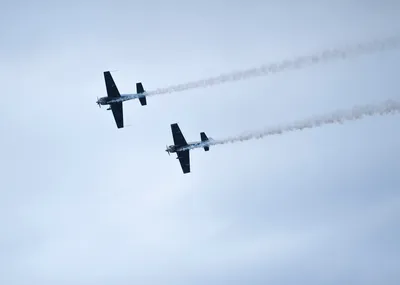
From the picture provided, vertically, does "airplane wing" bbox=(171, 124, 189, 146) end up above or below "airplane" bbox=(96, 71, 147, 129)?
below

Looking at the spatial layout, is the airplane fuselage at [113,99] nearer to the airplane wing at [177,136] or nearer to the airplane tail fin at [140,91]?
the airplane tail fin at [140,91]

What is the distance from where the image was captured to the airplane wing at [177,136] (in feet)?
627

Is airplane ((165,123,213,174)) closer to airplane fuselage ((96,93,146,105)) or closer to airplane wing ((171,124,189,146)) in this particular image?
airplane wing ((171,124,189,146))

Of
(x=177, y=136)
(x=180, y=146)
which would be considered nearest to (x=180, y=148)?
(x=180, y=146)

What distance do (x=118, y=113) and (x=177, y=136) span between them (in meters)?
6.54

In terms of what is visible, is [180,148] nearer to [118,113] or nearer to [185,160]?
[185,160]

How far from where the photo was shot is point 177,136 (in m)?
191

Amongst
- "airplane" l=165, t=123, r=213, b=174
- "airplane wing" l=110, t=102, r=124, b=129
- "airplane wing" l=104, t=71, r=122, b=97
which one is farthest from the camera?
"airplane wing" l=110, t=102, r=124, b=129

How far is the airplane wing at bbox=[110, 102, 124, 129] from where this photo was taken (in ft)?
633

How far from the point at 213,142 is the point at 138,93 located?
9.04m

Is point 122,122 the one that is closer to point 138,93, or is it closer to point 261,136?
point 138,93

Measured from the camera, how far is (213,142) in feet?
617

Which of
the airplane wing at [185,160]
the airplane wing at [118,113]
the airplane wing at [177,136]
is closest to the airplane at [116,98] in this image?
the airplane wing at [118,113]

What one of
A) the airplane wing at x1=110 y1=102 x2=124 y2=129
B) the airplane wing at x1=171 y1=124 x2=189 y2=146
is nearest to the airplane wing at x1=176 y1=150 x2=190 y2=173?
the airplane wing at x1=171 y1=124 x2=189 y2=146
